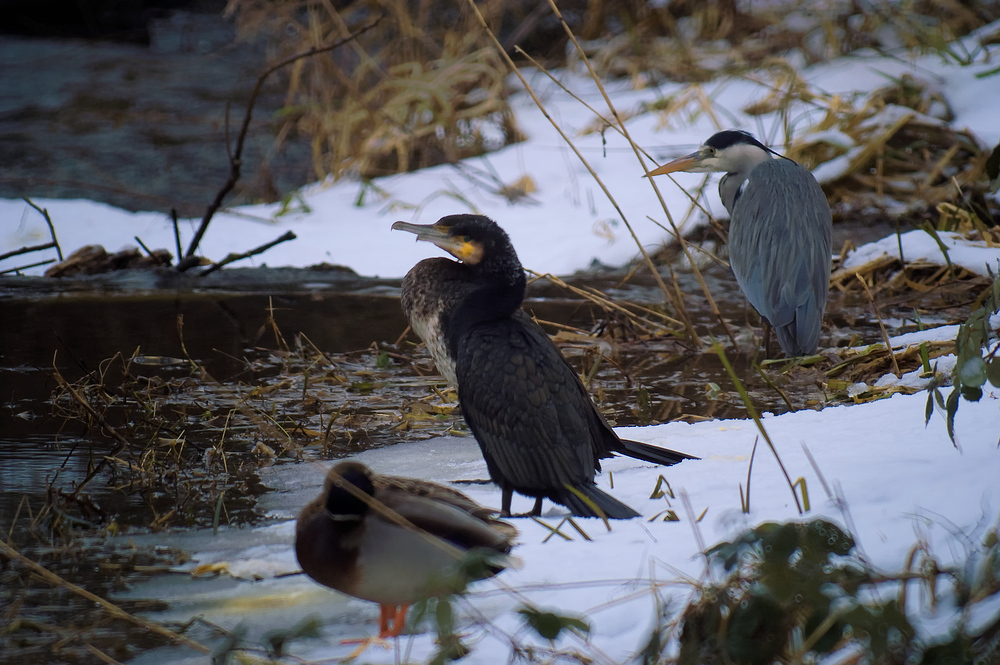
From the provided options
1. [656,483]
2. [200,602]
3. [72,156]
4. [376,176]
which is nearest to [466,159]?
[376,176]

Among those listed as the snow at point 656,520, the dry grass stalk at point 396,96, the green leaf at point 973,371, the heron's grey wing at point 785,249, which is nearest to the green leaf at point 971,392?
the green leaf at point 973,371

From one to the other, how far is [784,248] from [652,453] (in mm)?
1499

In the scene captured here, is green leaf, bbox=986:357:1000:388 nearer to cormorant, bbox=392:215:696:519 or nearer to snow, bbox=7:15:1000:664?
snow, bbox=7:15:1000:664

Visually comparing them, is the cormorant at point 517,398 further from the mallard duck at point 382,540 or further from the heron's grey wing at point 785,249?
the heron's grey wing at point 785,249

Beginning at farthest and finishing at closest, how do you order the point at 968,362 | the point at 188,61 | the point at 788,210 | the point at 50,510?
the point at 188,61, the point at 788,210, the point at 50,510, the point at 968,362

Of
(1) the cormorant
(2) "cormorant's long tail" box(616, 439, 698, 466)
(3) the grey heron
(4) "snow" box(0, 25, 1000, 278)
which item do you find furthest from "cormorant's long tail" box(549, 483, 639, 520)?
(4) "snow" box(0, 25, 1000, 278)

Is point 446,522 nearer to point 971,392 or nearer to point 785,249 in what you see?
point 971,392

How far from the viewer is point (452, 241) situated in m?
3.26

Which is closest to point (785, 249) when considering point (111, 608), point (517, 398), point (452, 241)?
point (452, 241)

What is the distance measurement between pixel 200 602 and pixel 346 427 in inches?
53.6

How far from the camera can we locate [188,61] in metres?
10.4

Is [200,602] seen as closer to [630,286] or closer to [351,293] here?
[351,293]

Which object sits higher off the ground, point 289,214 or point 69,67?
point 69,67

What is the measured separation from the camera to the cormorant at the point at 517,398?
2.58 metres
